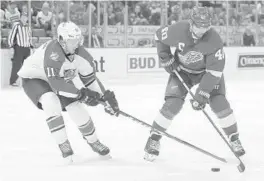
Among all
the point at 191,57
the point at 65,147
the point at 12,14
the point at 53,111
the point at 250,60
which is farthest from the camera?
the point at 250,60

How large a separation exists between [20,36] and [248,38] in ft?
15.2

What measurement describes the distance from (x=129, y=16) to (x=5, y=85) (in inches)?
111

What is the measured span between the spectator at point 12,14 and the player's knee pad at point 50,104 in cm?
605

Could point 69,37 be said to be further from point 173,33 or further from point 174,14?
point 174,14

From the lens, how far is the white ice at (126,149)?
153 inches

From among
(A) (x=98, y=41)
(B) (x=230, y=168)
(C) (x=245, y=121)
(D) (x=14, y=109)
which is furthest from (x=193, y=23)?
(A) (x=98, y=41)

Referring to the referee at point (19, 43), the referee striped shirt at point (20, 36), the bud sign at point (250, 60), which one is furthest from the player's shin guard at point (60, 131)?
the bud sign at point (250, 60)

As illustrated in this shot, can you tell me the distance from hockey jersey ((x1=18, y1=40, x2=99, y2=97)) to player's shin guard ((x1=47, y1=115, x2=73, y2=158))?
190 mm

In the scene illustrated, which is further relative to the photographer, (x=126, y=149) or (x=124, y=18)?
(x=124, y=18)

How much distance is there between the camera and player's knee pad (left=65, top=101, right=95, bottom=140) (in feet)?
13.9

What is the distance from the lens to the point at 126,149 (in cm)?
480

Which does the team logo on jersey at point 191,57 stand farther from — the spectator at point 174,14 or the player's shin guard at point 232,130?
the spectator at point 174,14

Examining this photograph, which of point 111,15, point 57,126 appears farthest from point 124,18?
point 57,126

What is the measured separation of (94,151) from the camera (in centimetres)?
447
